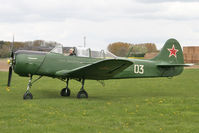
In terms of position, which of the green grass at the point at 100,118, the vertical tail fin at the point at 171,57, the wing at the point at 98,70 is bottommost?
the green grass at the point at 100,118

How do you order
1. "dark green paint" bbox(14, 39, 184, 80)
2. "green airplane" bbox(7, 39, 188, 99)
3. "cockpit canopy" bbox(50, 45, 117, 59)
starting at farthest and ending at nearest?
"cockpit canopy" bbox(50, 45, 117, 59), "green airplane" bbox(7, 39, 188, 99), "dark green paint" bbox(14, 39, 184, 80)

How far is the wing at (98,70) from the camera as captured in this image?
32.4 ft

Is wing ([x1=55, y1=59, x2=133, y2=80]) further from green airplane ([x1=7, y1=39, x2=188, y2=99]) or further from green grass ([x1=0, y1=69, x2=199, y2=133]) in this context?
green grass ([x1=0, y1=69, x2=199, y2=133])

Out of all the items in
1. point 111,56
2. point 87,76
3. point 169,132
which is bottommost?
point 169,132

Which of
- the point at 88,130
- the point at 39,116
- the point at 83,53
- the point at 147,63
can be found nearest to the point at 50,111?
the point at 39,116

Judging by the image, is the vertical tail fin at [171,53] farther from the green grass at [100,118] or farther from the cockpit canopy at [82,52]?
the green grass at [100,118]

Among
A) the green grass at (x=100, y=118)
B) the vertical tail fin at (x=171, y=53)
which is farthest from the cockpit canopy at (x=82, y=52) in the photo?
the vertical tail fin at (x=171, y=53)

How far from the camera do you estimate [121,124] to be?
6.58 meters

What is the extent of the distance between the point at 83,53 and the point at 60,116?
4.63 m

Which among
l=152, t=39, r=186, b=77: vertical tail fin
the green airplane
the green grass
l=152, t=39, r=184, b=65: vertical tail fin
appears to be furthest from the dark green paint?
the green grass

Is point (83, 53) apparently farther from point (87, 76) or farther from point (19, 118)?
point (19, 118)

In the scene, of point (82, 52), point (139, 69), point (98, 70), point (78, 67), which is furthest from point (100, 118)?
point (139, 69)

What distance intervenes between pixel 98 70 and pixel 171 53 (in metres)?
4.61

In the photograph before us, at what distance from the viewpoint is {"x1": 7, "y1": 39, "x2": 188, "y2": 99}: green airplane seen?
10328 mm
